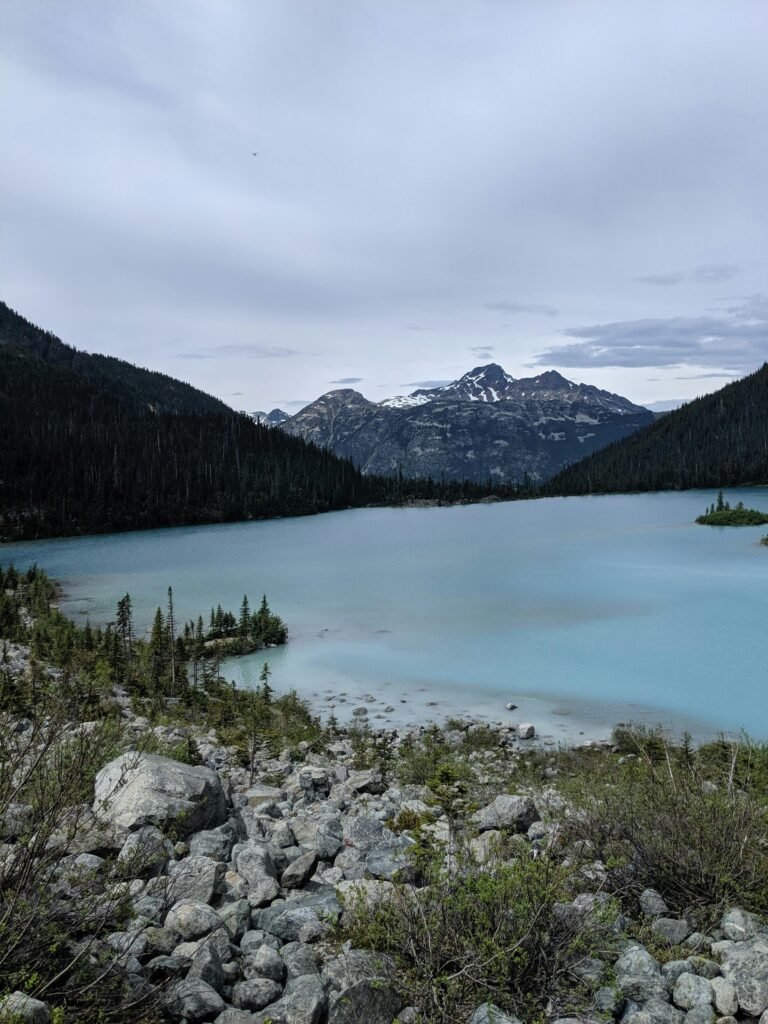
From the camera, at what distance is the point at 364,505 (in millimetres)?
161625

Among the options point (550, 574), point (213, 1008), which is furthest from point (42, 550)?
point (213, 1008)

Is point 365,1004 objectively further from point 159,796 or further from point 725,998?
point 159,796

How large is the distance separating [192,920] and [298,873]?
1.50 m

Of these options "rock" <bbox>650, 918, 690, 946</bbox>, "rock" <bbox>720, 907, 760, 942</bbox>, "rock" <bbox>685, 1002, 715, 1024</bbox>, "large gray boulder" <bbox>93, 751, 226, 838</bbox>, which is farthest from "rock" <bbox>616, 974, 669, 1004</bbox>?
"large gray boulder" <bbox>93, 751, 226, 838</bbox>

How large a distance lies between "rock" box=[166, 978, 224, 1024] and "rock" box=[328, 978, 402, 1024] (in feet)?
2.57

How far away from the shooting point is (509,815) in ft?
26.1

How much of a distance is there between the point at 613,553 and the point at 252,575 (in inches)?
1202

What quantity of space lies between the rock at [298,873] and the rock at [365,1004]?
1.97 metres

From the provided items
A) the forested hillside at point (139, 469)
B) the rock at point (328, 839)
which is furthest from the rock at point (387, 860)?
the forested hillside at point (139, 469)

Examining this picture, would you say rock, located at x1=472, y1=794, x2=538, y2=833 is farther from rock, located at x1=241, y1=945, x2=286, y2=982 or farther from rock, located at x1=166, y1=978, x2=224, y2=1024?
rock, located at x1=166, y1=978, x2=224, y2=1024

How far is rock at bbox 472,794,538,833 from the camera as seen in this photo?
26.0ft

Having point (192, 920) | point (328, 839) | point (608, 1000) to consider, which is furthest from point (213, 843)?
point (608, 1000)

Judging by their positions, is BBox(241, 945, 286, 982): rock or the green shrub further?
BBox(241, 945, 286, 982): rock

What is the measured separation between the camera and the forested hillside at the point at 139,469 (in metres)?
109
